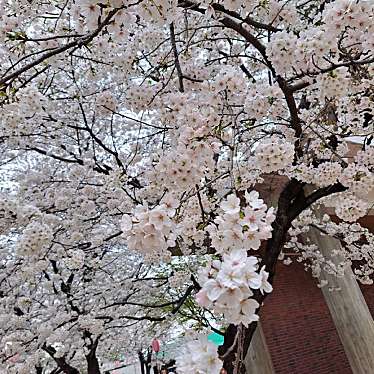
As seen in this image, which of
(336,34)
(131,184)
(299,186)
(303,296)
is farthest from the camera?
(303,296)

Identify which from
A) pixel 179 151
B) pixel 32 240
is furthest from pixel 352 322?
pixel 179 151

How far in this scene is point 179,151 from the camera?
1822mm

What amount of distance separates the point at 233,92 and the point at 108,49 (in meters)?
1.22

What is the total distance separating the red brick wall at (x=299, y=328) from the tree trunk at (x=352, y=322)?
8.73 ft

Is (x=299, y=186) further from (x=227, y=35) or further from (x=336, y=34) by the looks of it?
(x=336, y=34)

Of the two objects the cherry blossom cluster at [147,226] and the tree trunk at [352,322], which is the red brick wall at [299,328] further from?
the cherry blossom cluster at [147,226]

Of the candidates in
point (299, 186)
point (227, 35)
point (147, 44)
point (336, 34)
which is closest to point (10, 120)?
point (147, 44)

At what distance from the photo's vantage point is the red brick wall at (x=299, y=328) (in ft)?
24.5

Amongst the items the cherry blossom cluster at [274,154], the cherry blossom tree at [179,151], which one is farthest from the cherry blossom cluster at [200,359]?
the cherry blossom cluster at [274,154]

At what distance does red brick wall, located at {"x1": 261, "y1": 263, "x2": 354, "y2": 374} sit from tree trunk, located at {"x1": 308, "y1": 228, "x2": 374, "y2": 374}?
2662 millimetres

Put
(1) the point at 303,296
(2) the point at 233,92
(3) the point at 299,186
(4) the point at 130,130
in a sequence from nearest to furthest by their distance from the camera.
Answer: (2) the point at 233,92, (3) the point at 299,186, (4) the point at 130,130, (1) the point at 303,296

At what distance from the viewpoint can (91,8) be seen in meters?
1.36

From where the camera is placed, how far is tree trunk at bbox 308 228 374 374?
14.5 feet

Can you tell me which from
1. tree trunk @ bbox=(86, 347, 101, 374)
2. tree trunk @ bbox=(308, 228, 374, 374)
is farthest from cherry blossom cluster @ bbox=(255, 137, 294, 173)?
tree trunk @ bbox=(86, 347, 101, 374)
